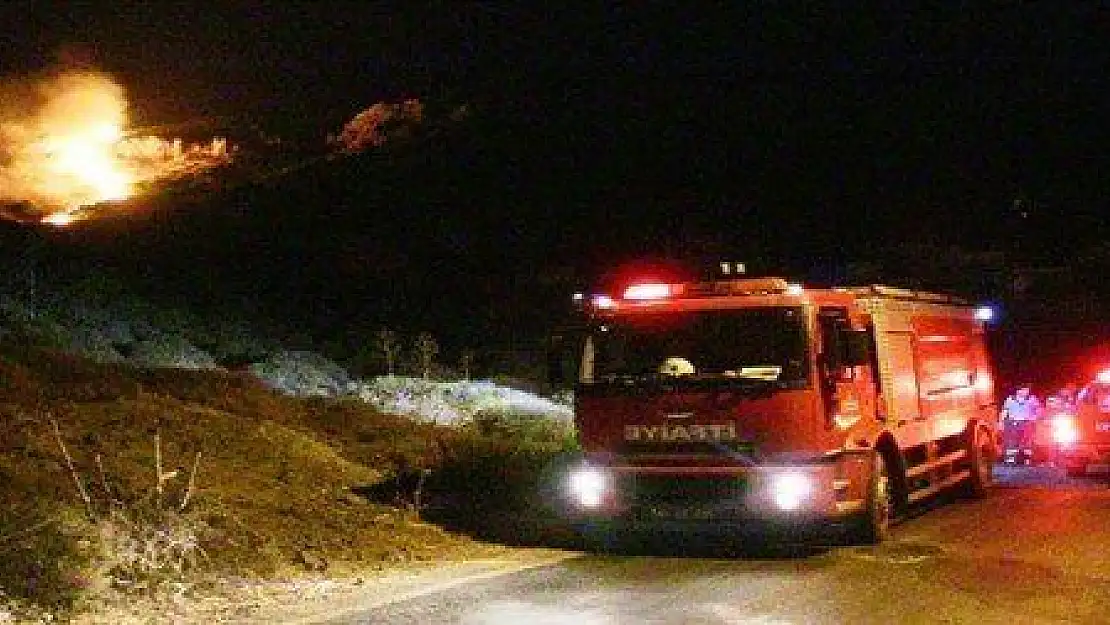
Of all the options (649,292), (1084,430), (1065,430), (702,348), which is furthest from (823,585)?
(1065,430)

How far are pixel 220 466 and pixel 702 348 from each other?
5.36 m

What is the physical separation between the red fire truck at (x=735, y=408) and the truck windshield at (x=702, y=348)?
11 millimetres

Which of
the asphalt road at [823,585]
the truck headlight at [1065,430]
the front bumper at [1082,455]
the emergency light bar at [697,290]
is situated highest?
the emergency light bar at [697,290]

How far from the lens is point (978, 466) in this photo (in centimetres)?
1499

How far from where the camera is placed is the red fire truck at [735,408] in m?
10.3

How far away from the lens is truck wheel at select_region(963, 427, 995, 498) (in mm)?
14945

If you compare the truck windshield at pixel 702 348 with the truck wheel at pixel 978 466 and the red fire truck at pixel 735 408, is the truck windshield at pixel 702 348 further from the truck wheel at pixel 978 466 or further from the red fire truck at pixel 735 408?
the truck wheel at pixel 978 466

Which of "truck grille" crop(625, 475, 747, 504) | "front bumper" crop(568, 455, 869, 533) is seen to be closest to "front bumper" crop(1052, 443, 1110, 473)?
"front bumper" crop(568, 455, 869, 533)

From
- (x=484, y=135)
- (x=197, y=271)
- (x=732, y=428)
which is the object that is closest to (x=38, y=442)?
(x=732, y=428)

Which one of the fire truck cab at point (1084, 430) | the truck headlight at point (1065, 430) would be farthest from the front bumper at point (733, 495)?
the truck headlight at point (1065, 430)

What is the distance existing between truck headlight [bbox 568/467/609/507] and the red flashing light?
66.0 inches

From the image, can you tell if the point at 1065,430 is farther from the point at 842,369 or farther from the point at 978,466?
the point at 842,369

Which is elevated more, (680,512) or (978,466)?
(978,466)

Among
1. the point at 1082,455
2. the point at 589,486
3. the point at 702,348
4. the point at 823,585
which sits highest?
the point at 702,348
